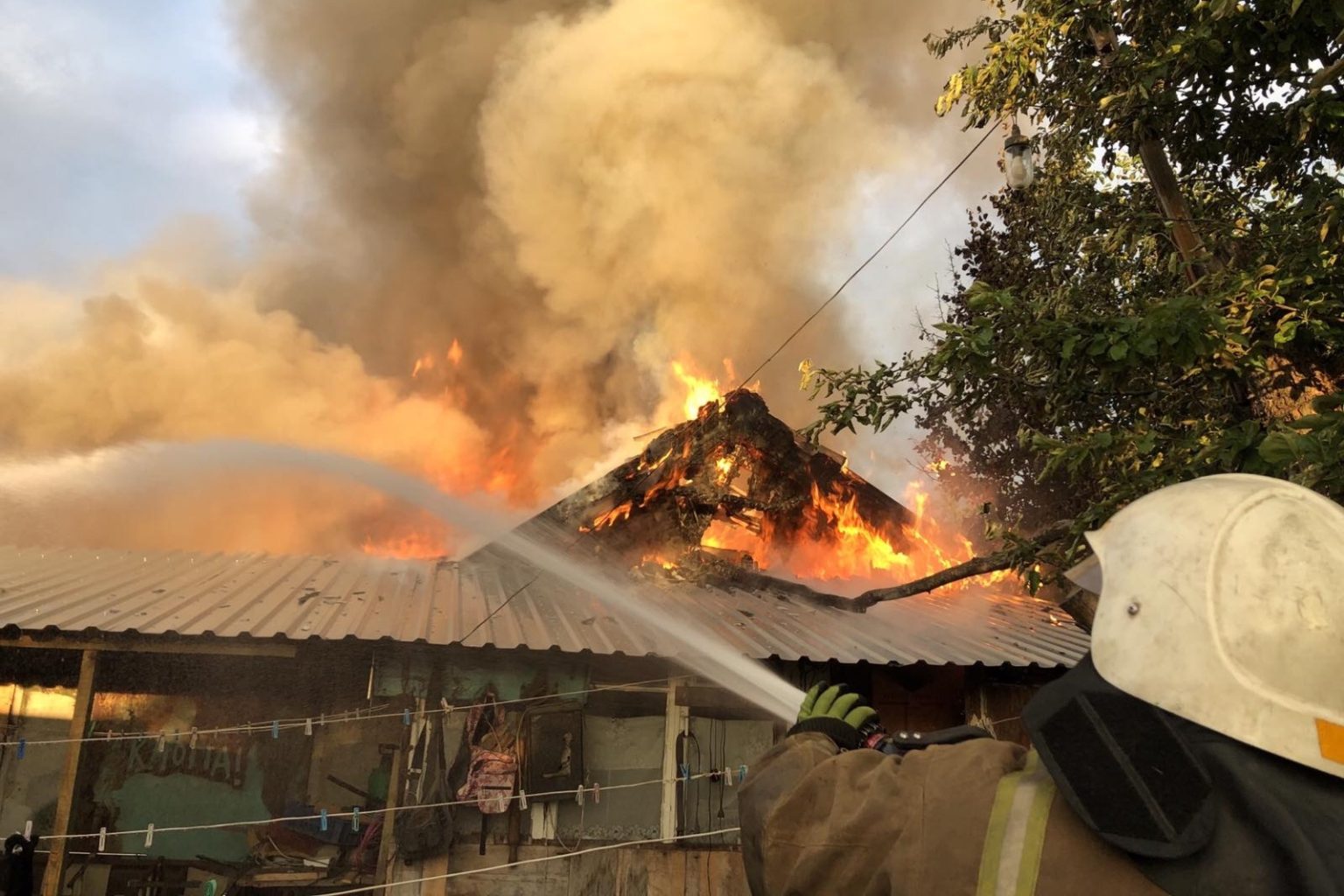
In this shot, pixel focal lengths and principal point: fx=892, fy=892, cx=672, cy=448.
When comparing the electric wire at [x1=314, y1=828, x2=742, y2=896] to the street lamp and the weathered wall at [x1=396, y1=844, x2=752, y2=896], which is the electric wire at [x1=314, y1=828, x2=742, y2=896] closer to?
the weathered wall at [x1=396, y1=844, x2=752, y2=896]

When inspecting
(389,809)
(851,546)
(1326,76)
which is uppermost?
(1326,76)

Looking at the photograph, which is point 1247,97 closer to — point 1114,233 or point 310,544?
point 1114,233

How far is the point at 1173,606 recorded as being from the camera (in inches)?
63.6

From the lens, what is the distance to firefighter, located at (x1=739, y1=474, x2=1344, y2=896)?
54.7 inches

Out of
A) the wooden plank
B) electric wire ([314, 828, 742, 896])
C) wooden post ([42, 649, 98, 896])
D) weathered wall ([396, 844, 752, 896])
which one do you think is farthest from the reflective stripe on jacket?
wooden post ([42, 649, 98, 896])

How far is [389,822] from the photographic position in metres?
7.75

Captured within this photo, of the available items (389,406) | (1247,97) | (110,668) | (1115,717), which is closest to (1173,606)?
(1115,717)

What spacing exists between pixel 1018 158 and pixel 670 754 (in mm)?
6725

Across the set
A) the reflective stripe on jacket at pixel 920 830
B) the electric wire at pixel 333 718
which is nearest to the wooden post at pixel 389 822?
the electric wire at pixel 333 718

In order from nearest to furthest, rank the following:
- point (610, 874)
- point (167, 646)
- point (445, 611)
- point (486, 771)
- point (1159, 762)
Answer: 1. point (1159, 762)
2. point (167, 646)
3. point (486, 771)
4. point (610, 874)
5. point (445, 611)

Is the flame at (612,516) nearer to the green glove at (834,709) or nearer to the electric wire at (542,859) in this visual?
the electric wire at (542,859)

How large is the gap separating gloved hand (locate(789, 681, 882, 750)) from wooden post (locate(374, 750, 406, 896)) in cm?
637

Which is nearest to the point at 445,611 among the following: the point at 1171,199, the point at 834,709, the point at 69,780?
the point at 69,780

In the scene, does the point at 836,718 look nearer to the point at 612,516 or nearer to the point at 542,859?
the point at 542,859
